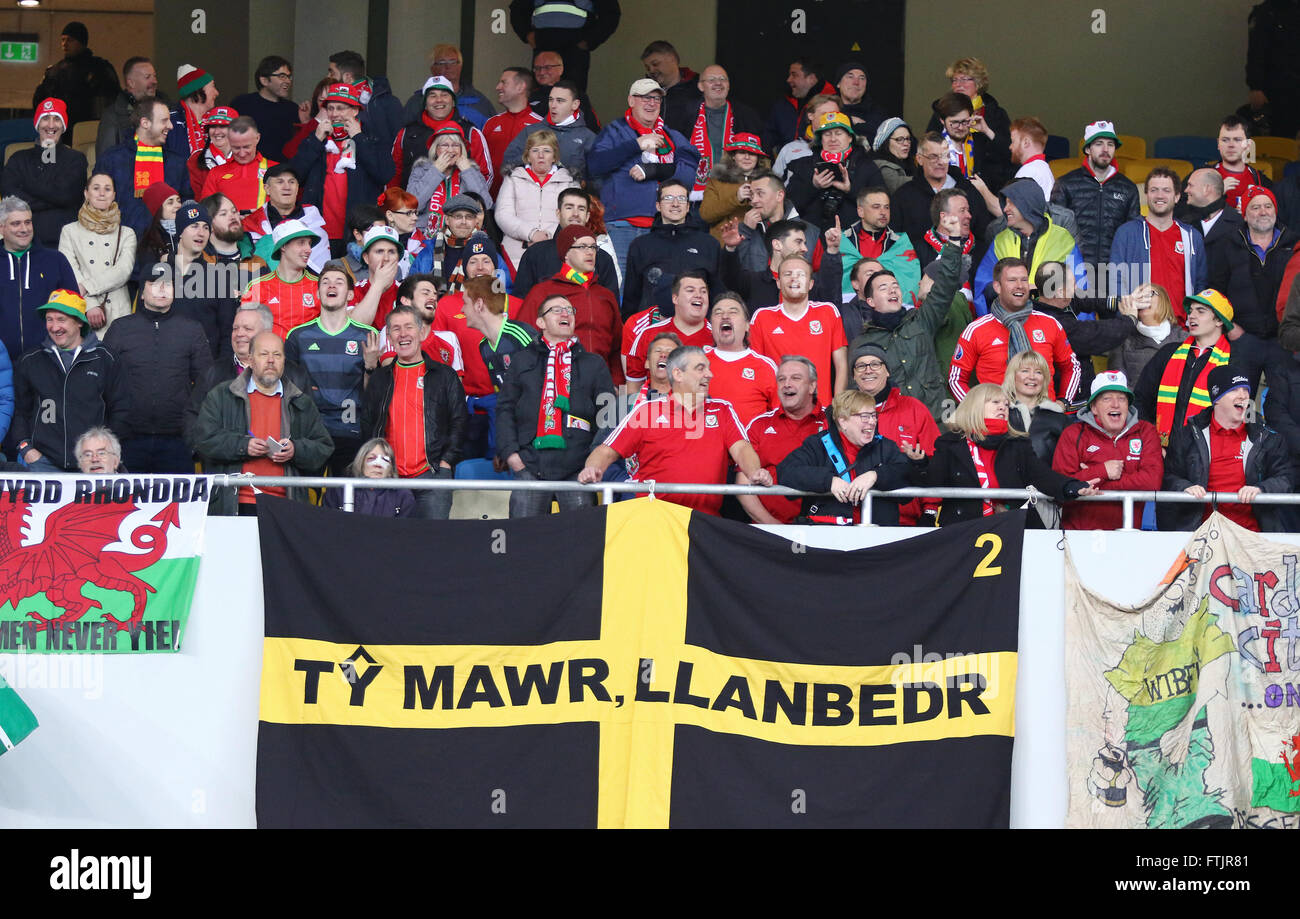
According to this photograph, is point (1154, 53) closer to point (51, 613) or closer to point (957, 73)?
point (957, 73)

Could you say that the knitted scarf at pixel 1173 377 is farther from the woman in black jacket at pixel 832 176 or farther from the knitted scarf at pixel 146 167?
the knitted scarf at pixel 146 167

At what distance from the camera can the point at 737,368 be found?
10531mm

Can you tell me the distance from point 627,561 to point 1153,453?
9.65 ft

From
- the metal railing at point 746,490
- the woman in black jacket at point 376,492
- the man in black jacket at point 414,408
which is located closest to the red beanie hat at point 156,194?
the man in black jacket at point 414,408

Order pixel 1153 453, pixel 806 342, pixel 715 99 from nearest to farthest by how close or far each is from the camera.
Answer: pixel 1153 453 → pixel 806 342 → pixel 715 99

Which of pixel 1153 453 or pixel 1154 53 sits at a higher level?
pixel 1154 53

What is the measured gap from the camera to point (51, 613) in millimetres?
9328

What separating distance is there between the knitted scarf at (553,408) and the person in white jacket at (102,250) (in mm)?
3654

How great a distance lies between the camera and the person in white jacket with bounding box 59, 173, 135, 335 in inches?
484

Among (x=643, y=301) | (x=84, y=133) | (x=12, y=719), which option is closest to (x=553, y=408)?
(x=643, y=301)

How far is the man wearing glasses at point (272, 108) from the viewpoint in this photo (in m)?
15.1

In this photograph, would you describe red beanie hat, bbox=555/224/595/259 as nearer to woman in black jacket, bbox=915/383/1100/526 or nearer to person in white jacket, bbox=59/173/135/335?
person in white jacket, bbox=59/173/135/335
